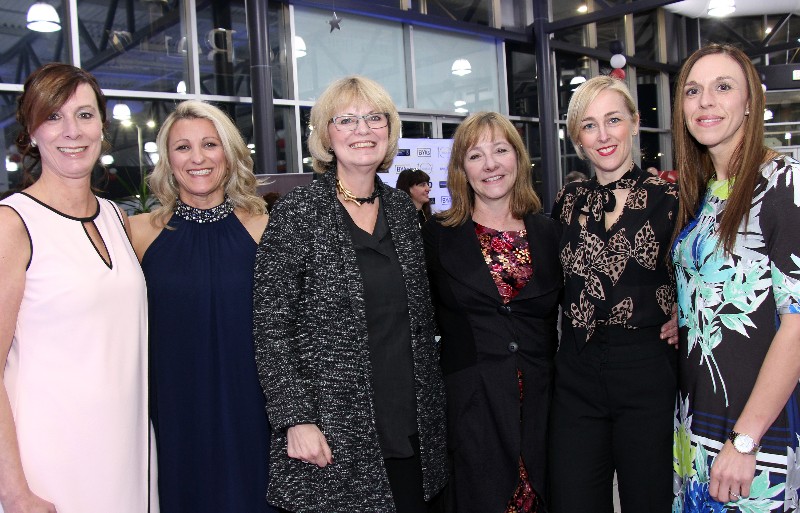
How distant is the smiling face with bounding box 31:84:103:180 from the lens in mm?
2039

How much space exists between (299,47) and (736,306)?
8.20 m

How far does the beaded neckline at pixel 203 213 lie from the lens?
2.43 metres

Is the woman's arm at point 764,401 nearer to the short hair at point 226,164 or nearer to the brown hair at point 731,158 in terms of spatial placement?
the brown hair at point 731,158

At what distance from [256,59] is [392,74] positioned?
2906mm

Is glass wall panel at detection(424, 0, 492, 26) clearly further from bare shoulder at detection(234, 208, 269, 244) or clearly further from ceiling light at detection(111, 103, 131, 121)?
bare shoulder at detection(234, 208, 269, 244)

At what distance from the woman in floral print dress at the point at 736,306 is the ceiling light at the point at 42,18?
717 cm

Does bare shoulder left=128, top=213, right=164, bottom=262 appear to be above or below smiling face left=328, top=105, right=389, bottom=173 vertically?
below

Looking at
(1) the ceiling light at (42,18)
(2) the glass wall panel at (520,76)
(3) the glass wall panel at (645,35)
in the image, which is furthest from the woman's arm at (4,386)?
(3) the glass wall panel at (645,35)

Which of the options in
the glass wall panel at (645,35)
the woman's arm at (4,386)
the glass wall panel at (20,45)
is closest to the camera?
the woman's arm at (4,386)

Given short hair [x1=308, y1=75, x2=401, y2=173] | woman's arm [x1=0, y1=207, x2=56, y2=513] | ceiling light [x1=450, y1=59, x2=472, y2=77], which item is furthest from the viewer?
ceiling light [x1=450, y1=59, x2=472, y2=77]

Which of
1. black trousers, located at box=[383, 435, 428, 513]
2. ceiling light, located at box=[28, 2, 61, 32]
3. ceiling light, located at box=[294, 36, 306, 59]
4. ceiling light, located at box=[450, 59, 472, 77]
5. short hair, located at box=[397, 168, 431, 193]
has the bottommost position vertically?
black trousers, located at box=[383, 435, 428, 513]

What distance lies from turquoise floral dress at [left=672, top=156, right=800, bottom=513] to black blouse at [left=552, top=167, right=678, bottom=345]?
0.17m

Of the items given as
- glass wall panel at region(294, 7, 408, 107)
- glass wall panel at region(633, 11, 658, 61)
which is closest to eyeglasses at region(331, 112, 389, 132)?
glass wall panel at region(294, 7, 408, 107)

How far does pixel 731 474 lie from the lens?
188cm
